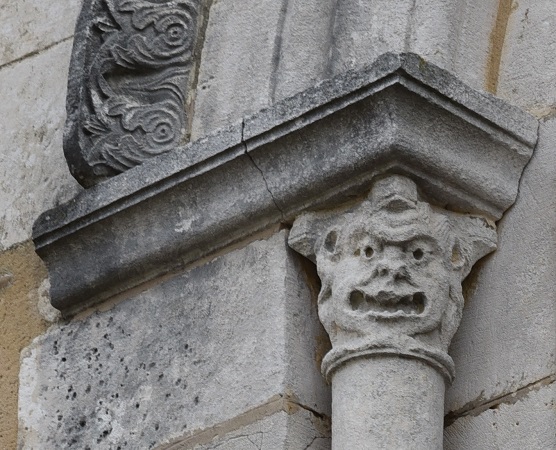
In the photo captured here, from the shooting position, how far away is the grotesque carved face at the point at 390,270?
119 inches

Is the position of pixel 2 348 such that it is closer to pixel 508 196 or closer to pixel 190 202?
pixel 190 202

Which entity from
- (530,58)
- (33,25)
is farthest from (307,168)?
(33,25)

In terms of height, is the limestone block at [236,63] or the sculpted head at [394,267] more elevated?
the limestone block at [236,63]

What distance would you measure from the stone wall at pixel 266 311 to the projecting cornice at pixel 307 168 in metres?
0.04

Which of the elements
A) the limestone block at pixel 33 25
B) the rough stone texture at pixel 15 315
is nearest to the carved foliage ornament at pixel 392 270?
the rough stone texture at pixel 15 315

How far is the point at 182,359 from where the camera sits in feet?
10.6

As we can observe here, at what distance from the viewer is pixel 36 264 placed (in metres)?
3.58

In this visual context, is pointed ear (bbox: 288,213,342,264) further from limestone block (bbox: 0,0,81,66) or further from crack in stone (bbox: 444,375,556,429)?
limestone block (bbox: 0,0,81,66)

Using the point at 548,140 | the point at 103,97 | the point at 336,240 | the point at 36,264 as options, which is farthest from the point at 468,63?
the point at 36,264

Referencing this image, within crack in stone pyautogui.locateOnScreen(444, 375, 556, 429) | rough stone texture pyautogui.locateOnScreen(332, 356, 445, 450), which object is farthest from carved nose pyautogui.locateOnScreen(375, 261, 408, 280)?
crack in stone pyautogui.locateOnScreen(444, 375, 556, 429)

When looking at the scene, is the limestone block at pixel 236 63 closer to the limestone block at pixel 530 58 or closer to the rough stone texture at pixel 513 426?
the limestone block at pixel 530 58

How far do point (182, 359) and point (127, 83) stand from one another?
1.79 ft

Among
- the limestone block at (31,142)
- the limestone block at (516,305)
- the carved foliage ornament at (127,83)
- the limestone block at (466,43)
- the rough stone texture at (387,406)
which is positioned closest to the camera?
the rough stone texture at (387,406)

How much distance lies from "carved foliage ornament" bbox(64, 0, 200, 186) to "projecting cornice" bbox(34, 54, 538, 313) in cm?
8
